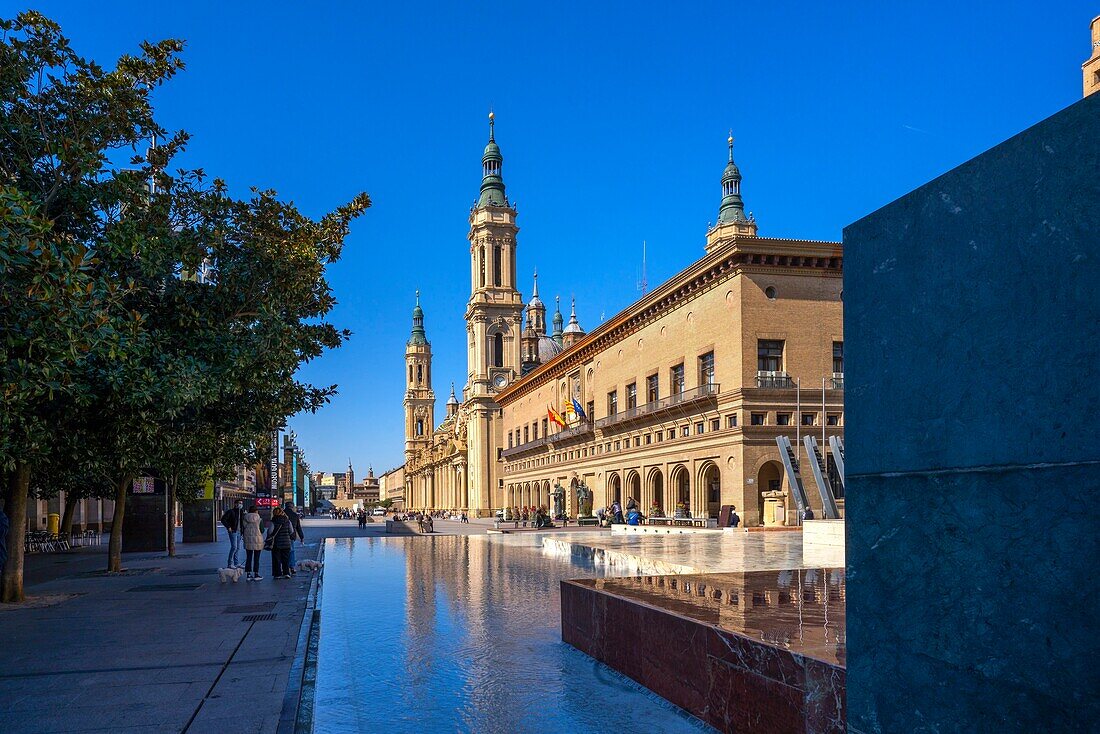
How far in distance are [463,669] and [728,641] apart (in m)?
3.35

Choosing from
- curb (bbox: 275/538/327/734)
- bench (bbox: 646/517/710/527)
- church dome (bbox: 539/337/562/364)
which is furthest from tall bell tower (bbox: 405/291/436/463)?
curb (bbox: 275/538/327/734)

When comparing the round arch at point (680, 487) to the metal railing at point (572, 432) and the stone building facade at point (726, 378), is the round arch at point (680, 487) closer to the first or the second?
the stone building facade at point (726, 378)

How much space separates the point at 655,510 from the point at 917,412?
4362 cm

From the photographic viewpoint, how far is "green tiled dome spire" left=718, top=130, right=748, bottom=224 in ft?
234

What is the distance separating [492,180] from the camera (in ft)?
335

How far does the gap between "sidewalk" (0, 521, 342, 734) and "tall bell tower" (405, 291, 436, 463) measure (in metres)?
152

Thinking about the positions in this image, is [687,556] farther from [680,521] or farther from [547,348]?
[547,348]

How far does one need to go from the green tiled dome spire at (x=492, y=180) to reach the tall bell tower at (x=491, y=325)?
0.38ft

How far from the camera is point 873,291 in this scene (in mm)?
3096

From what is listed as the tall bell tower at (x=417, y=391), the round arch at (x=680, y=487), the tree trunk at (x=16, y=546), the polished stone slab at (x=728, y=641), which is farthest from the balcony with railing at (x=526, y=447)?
the tall bell tower at (x=417, y=391)

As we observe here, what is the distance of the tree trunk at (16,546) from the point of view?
14.1 m

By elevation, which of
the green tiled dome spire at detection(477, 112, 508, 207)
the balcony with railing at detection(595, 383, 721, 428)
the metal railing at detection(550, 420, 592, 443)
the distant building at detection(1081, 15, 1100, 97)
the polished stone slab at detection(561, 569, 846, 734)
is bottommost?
the polished stone slab at detection(561, 569, 846, 734)

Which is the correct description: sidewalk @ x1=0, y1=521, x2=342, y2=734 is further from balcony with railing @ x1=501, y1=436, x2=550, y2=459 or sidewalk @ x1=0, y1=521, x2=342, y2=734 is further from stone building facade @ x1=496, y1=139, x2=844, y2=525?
balcony with railing @ x1=501, y1=436, x2=550, y2=459

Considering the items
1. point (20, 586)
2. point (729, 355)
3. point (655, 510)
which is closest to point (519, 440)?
point (655, 510)
